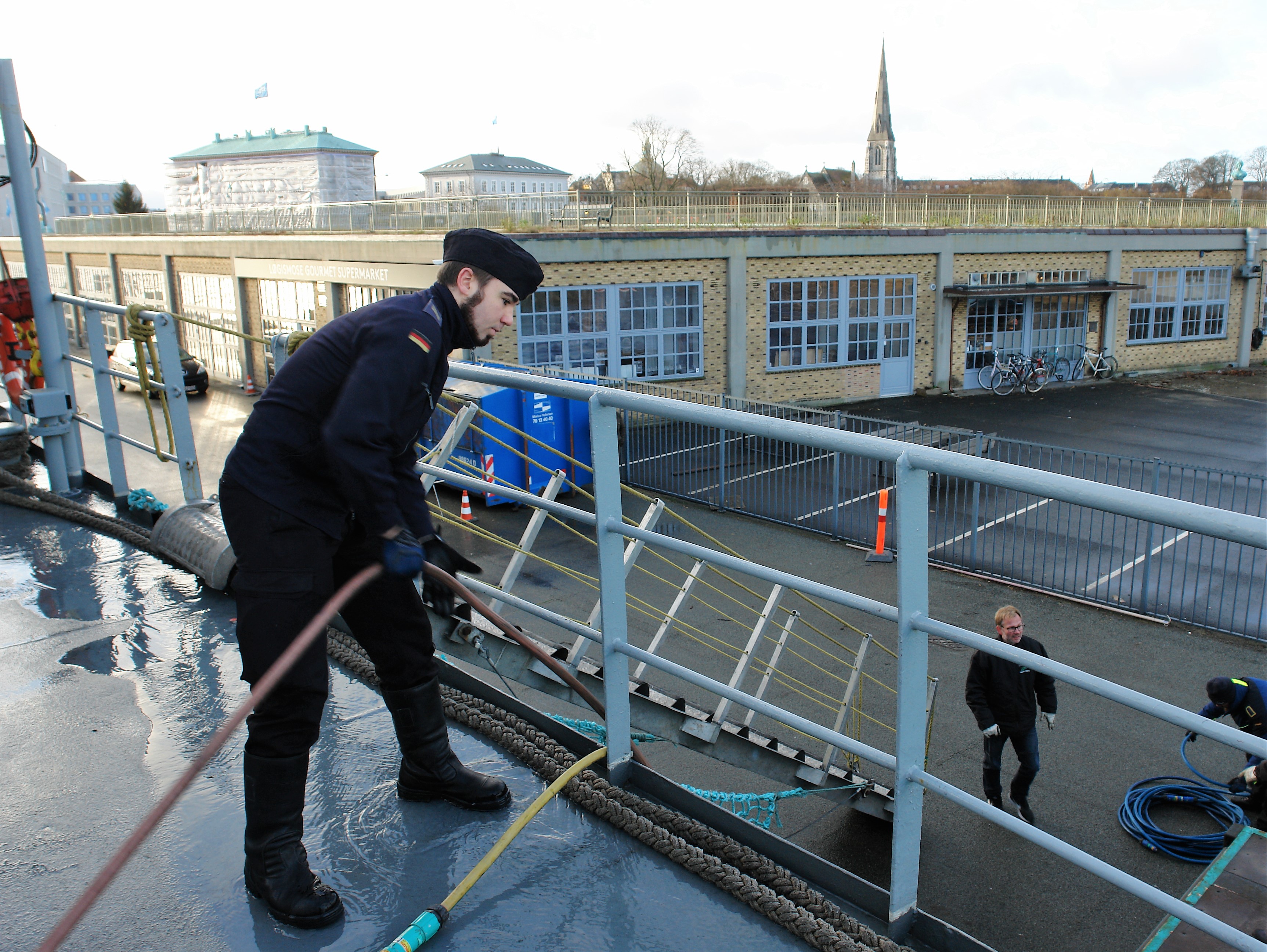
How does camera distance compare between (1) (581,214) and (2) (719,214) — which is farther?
(2) (719,214)

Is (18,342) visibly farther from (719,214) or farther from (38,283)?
(719,214)

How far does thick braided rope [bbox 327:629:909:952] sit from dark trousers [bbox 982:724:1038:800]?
15.1 feet

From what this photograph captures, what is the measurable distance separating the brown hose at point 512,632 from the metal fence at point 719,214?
18.9 meters

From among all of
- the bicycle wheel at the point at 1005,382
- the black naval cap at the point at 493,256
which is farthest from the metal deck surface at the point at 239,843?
the bicycle wheel at the point at 1005,382

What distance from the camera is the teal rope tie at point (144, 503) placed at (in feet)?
19.9

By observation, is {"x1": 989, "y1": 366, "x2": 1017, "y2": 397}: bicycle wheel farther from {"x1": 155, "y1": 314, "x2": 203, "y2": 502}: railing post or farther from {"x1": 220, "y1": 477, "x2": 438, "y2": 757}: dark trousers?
{"x1": 220, "y1": 477, "x2": 438, "y2": 757}: dark trousers

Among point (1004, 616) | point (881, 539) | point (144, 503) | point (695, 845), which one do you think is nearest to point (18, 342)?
point (144, 503)

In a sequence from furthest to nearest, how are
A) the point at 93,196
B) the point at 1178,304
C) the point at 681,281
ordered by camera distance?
1. the point at 93,196
2. the point at 1178,304
3. the point at 681,281

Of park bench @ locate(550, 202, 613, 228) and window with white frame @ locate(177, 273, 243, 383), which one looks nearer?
park bench @ locate(550, 202, 613, 228)

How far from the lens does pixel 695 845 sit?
2.50 metres

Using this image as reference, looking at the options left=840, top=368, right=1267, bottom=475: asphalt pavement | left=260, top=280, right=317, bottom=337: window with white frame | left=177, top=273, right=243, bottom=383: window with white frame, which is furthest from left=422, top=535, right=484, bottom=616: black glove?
left=177, top=273, right=243, bottom=383: window with white frame

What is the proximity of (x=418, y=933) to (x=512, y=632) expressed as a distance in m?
0.94

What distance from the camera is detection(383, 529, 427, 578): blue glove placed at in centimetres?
213

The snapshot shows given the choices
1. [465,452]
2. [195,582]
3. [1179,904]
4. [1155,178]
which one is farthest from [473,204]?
[1155,178]
